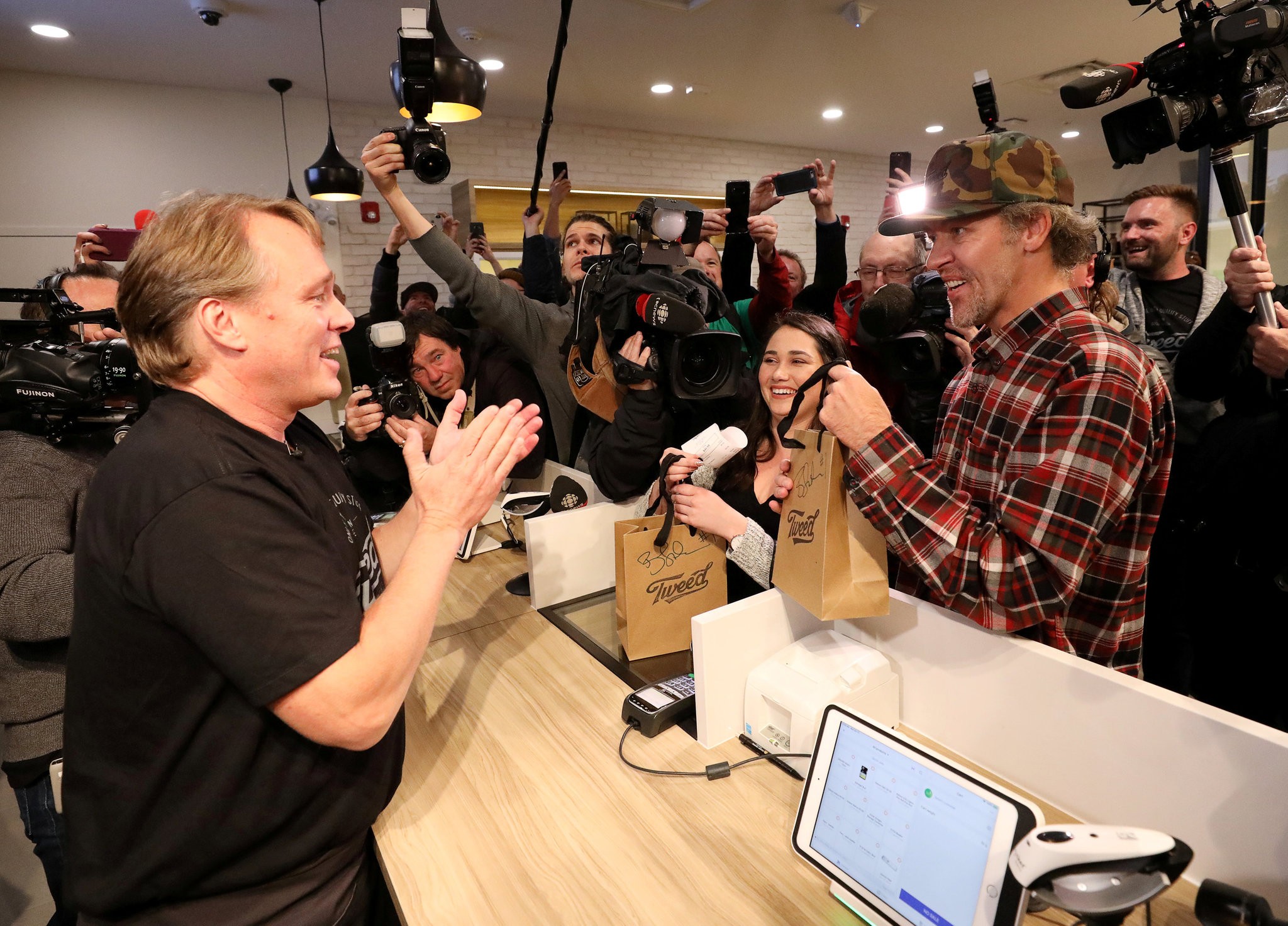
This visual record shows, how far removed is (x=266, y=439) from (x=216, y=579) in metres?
0.22

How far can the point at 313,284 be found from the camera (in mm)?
882

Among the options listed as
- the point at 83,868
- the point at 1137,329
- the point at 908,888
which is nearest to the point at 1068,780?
the point at 908,888

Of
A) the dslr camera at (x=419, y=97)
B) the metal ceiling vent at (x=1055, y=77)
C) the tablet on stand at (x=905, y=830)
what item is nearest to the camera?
the tablet on stand at (x=905, y=830)

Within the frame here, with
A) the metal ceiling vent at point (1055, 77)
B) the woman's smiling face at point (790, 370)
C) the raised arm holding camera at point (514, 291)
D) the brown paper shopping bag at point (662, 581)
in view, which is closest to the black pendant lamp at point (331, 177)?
the raised arm holding camera at point (514, 291)

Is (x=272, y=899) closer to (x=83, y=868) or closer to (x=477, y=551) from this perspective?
(x=83, y=868)

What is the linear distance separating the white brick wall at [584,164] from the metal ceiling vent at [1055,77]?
7.21 ft

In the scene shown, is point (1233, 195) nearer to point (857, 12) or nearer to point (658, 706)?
point (658, 706)

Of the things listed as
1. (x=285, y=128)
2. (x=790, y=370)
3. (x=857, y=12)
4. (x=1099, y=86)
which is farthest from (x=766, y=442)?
(x=285, y=128)

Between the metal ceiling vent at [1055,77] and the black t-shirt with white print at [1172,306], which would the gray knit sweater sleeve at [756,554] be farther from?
the metal ceiling vent at [1055,77]

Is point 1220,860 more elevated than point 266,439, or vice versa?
point 266,439

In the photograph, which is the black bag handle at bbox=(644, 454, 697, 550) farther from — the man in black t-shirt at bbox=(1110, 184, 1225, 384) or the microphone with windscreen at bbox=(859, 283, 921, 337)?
the man in black t-shirt at bbox=(1110, 184, 1225, 384)

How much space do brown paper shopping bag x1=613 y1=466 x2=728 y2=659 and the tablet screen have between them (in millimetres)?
557
